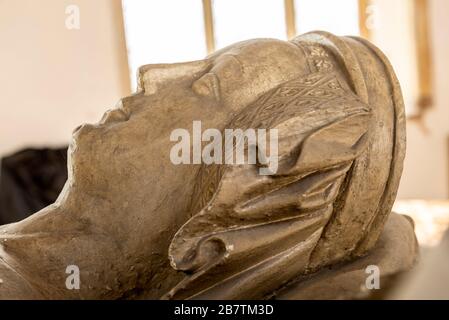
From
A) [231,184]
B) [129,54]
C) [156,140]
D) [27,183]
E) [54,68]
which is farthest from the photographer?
[129,54]

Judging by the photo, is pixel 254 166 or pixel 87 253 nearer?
pixel 254 166

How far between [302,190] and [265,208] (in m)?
0.07

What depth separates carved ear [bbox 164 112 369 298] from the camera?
1091 mm

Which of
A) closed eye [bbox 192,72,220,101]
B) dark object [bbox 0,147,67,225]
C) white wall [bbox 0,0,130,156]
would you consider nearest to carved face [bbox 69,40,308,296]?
closed eye [bbox 192,72,220,101]

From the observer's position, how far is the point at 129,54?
486 centimetres

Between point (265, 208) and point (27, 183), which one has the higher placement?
point (265, 208)

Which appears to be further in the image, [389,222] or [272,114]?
[389,222]

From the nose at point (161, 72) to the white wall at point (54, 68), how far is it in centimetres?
345

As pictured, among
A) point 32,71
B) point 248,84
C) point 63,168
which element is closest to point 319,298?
point 248,84

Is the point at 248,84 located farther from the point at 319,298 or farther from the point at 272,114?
the point at 319,298

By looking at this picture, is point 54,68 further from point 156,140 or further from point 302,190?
point 302,190

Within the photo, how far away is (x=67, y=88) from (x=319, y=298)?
3758mm

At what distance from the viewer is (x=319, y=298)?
119 centimetres

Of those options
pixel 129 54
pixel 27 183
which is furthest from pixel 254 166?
pixel 129 54
